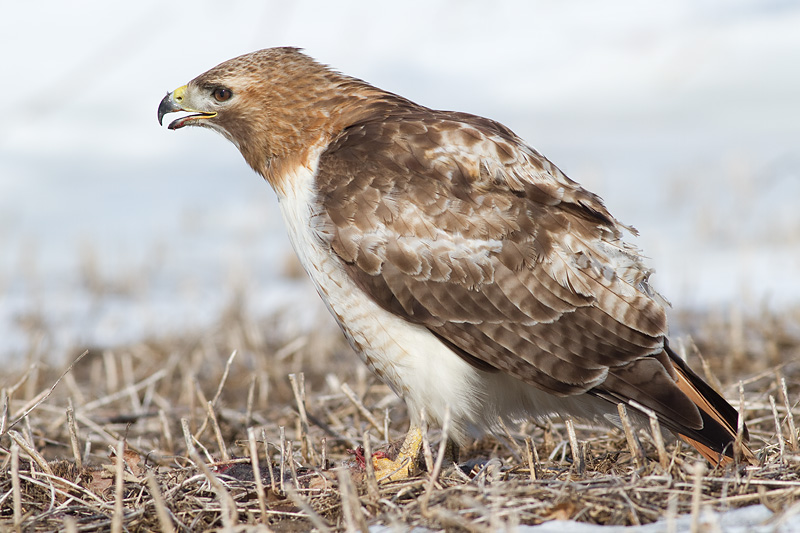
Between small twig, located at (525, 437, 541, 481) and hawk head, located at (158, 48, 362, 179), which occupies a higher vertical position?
hawk head, located at (158, 48, 362, 179)

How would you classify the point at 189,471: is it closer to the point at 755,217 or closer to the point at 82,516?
the point at 82,516

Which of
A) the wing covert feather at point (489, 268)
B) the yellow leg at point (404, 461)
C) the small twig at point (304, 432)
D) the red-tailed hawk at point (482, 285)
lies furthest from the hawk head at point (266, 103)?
the yellow leg at point (404, 461)

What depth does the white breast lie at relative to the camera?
3307 mm

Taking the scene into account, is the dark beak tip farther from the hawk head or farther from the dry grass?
the dry grass

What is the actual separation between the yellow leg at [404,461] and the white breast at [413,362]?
0.09 m

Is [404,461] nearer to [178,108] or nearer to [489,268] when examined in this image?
[489,268]

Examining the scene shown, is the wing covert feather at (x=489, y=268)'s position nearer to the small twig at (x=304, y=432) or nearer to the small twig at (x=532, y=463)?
the small twig at (x=532, y=463)

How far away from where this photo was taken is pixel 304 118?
3770mm

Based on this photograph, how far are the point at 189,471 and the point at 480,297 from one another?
132 cm

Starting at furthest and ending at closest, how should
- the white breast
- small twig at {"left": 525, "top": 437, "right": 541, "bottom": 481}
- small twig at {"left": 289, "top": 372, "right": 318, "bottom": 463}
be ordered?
small twig at {"left": 289, "top": 372, "right": 318, "bottom": 463} → the white breast → small twig at {"left": 525, "top": 437, "right": 541, "bottom": 481}

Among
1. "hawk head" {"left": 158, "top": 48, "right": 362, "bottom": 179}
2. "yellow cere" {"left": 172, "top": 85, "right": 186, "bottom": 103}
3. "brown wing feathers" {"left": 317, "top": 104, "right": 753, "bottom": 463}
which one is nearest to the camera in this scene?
"brown wing feathers" {"left": 317, "top": 104, "right": 753, "bottom": 463}

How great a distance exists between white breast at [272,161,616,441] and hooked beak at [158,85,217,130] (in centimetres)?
98

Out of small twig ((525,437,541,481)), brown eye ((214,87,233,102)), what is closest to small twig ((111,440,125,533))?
small twig ((525,437,541,481))

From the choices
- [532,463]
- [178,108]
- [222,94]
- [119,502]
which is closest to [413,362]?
[532,463]
